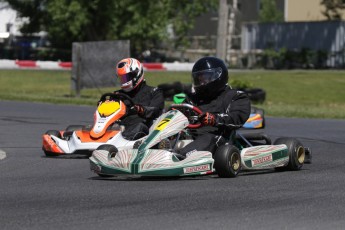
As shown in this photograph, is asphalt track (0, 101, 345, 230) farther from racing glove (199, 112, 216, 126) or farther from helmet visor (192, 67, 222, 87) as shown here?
helmet visor (192, 67, 222, 87)

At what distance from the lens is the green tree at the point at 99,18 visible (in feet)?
153

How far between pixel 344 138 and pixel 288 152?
5.13 m

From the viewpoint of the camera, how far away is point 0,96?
2580cm

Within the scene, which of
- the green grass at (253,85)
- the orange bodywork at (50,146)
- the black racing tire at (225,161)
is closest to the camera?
the black racing tire at (225,161)

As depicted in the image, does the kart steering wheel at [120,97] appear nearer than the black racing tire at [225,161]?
No

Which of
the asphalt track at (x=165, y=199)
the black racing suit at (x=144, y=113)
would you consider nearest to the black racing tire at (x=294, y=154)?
the asphalt track at (x=165, y=199)

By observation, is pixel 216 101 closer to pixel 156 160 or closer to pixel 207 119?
pixel 207 119

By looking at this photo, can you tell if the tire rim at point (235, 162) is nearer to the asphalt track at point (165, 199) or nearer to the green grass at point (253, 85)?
the asphalt track at point (165, 199)

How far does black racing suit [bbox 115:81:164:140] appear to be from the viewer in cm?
1214

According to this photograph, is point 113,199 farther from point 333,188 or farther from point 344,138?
point 344,138

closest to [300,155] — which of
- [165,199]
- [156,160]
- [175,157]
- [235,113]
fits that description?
[235,113]

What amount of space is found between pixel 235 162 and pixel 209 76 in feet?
3.59

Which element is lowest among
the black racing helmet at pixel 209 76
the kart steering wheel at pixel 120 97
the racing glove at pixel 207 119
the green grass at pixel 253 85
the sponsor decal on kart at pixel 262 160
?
the green grass at pixel 253 85

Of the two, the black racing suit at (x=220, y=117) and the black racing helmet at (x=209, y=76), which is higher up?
the black racing helmet at (x=209, y=76)
